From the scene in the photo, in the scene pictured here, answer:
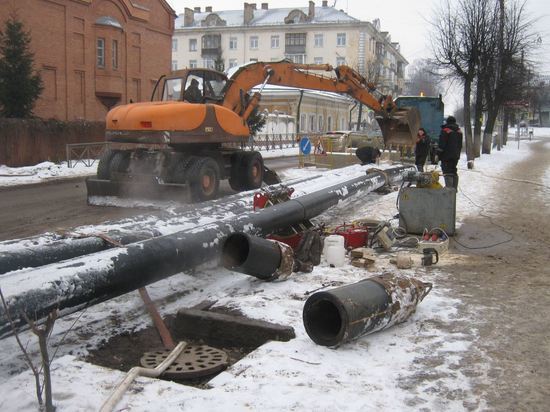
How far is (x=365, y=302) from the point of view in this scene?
479 cm

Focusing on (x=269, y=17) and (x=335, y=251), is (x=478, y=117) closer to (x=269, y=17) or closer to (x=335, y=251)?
(x=335, y=251)

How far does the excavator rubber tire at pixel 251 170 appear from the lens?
14031mm

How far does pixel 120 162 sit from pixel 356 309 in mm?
8725

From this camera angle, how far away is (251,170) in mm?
14070

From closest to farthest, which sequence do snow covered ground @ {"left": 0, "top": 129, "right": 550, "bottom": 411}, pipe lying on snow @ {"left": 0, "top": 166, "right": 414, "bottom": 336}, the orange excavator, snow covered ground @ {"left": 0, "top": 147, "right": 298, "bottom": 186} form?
1. snow covered ground @ {"left": 0, "top": 129, "right": 550, "bottom": 411}
2. pipe lying on snow @ {"left": 0, "top": 166, "right": 414, "bottom": 336}
3. the orange excavator
4. snow covered ground @ {"left": 0, "top": 147, "right": 298, "bottom": 186}

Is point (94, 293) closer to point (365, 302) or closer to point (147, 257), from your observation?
point (147, 257)

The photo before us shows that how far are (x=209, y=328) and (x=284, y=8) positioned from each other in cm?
8137

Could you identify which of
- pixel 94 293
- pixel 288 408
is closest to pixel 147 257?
pixel 94 293

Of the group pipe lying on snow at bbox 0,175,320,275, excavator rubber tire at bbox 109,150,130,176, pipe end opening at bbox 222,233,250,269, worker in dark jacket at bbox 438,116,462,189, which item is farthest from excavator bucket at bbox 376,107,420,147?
pipe end opening at bbox 222,233,250,269

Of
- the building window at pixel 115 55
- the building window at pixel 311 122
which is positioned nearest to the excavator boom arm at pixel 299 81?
the building window at pixel 115 55

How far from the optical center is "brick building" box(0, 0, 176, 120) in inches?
1093

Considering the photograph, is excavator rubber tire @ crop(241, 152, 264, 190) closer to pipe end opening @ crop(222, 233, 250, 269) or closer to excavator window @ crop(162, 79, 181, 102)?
excavator window @ crop(162, 79, 181, 102)

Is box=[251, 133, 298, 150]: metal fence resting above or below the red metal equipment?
above

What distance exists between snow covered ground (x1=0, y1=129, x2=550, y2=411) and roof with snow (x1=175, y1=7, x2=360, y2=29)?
7315 centimetres
